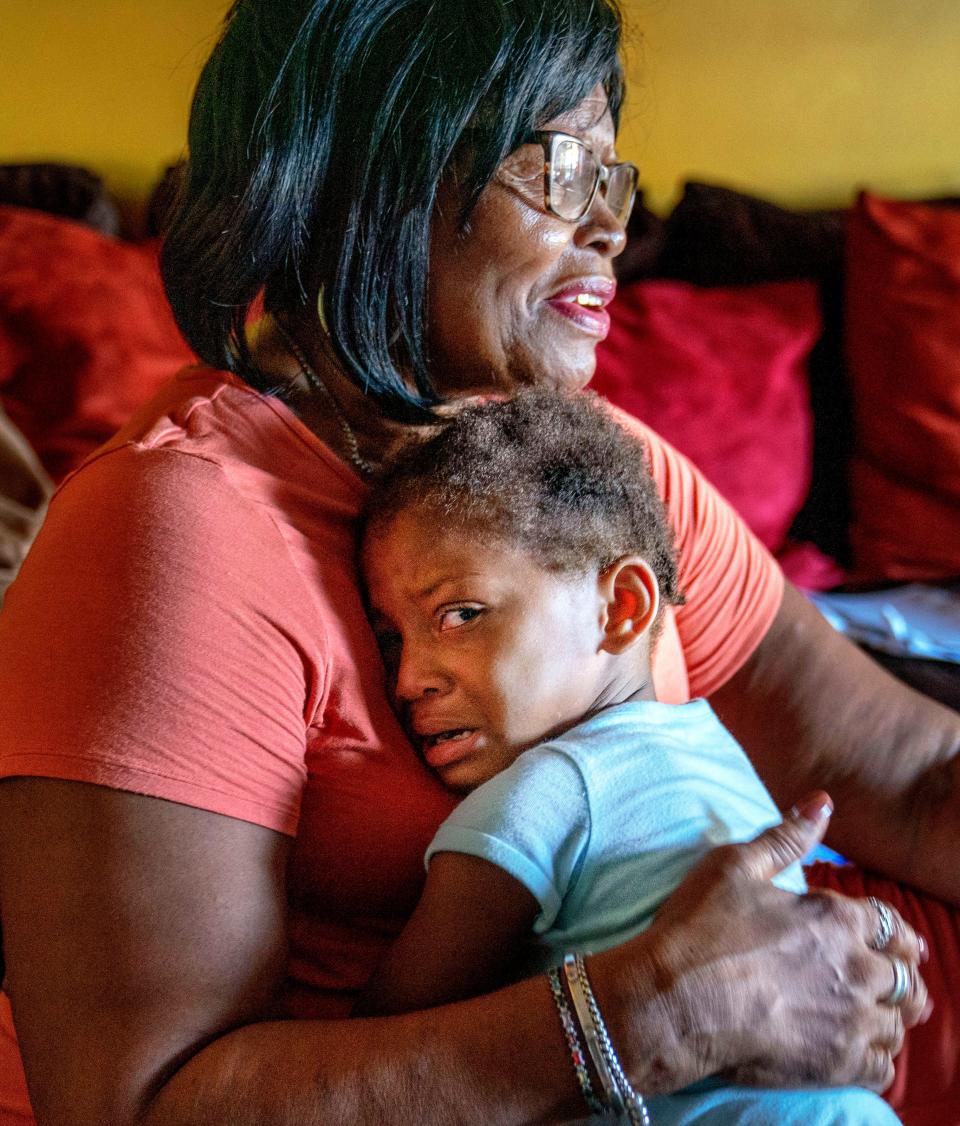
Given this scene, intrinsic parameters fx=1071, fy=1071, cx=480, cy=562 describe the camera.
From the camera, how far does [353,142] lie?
110 cm

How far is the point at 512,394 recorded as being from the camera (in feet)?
3.91

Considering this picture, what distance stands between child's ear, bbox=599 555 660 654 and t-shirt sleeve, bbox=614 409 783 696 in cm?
30

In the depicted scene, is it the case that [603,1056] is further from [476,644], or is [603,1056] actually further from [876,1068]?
[476,644]

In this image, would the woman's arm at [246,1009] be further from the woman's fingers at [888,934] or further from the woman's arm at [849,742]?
the woman's arm at [849,742]

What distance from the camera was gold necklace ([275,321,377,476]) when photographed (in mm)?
1178

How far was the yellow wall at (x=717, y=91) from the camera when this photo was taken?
2631 millimetres

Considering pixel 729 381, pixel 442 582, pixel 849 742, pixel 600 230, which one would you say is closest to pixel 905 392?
pixel 729 381

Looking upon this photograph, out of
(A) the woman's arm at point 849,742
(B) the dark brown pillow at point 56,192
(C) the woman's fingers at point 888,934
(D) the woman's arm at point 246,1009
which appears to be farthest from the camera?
(B) the dark brown pillow at point 56,192

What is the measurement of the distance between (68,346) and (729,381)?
1.44 metres

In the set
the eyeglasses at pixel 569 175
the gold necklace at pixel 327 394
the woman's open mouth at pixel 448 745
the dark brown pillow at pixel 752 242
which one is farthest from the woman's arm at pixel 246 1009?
the dark brown pillow at pixel 752 242

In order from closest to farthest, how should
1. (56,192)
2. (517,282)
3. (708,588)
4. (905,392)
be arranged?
(517,282), (708,588), (905,392), (56,192)

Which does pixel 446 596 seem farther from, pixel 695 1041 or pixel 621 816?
pixel 695 1041

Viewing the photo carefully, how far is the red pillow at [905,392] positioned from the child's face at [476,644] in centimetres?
151

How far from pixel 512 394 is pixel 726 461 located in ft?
3.99
